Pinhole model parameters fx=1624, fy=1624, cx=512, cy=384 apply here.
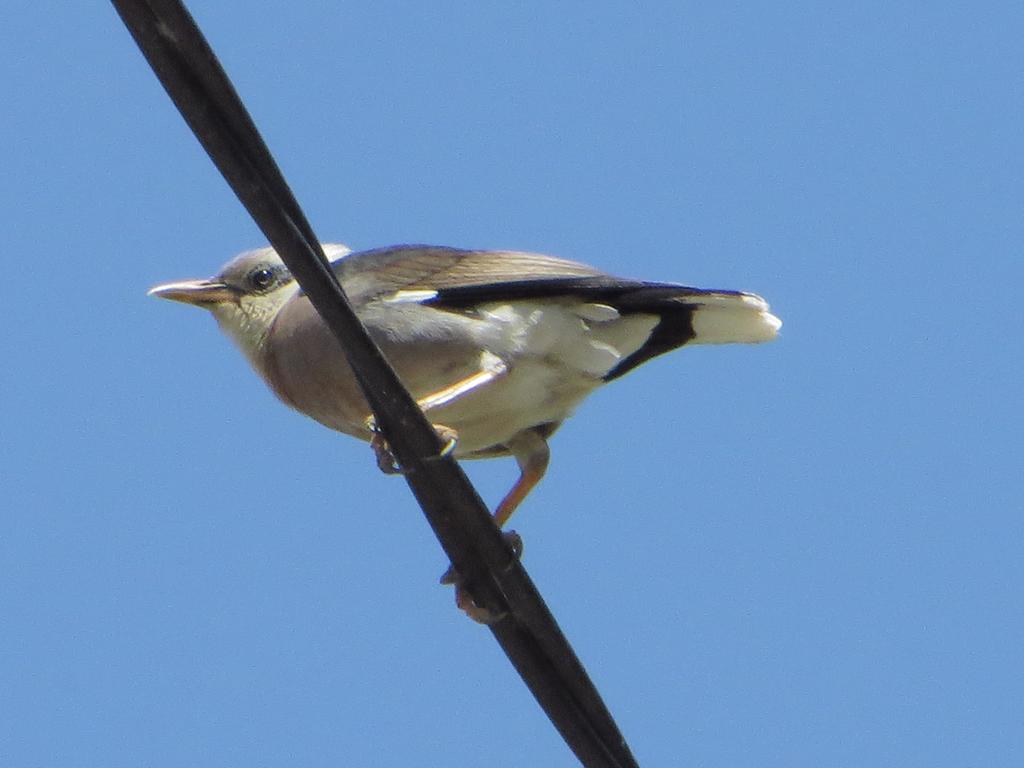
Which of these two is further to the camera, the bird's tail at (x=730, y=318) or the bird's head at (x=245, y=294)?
the bird's head at (x=245, y=294)

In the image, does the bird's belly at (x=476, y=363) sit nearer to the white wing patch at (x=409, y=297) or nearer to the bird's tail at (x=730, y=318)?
the white wing patch at (x=409, y=297)

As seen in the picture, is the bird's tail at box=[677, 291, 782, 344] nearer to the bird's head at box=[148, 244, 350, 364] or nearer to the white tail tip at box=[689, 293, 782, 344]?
the white tail tip at box=[689, 293, 782, 344]

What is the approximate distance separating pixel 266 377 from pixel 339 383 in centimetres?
62

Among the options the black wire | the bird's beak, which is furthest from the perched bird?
the black wire

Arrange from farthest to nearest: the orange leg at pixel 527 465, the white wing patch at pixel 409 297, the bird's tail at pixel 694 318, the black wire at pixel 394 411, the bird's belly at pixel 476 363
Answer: the orange leg at pixel 527 465 → the bird's tail at pixel 694 318 → the white wing patch at pixel 409 297 → the bird's belly at pixel 476 363 → the black wire at pixel 394 411

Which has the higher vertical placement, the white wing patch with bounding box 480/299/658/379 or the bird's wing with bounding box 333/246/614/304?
the bird's wing with bounding box 333/246/614/304

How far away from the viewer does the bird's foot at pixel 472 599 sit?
4.83 m

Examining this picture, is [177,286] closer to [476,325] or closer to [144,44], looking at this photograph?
[476,325]

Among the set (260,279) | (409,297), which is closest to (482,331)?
(409,297)

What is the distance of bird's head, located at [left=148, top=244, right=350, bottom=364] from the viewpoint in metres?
7.27

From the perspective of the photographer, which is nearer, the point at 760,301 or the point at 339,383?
the point at 339,383

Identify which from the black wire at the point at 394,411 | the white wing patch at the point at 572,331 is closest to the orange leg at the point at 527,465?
the white wing patch at the point at 572,331

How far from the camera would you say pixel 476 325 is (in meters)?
6.70

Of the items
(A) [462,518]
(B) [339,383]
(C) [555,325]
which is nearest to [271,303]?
(B) [339,383]
